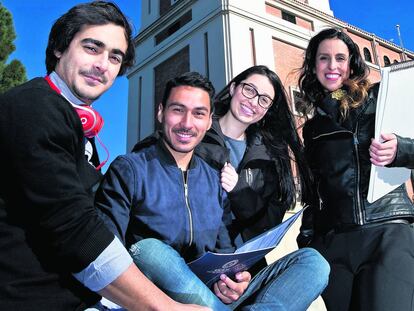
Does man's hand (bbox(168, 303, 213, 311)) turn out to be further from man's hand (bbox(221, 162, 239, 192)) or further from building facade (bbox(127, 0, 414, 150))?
building facade (bbox(127, 0, 414, 150))

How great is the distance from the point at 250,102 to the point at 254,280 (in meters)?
1.66

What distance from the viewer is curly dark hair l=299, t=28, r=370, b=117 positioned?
9.04 feet

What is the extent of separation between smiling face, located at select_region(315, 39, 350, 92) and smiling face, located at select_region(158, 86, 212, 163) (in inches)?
42.4

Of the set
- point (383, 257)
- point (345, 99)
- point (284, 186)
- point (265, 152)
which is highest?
point (345, 99)

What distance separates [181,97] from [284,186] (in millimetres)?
1233

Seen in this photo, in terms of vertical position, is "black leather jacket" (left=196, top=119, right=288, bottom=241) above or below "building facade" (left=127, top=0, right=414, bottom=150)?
below

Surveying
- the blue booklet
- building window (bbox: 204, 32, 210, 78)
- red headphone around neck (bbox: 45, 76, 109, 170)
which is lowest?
the blue booklet

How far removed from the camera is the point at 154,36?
703 inches

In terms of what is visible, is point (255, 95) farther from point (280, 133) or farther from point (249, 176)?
point (249, 176)

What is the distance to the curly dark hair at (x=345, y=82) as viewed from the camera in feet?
9.04

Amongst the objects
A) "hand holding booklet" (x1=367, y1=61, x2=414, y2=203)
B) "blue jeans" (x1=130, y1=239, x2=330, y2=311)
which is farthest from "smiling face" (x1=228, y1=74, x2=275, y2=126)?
"blue jeans" (x1=130, y1=239, x2=330, y2=311)

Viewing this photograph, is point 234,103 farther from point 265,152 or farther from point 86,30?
point 86,30

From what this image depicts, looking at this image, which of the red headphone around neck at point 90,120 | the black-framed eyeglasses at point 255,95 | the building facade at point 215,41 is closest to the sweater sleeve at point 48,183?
the red headphone around neck at point 90,120

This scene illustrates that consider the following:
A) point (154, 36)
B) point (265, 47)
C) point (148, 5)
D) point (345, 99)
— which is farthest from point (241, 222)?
point (148, 5)
